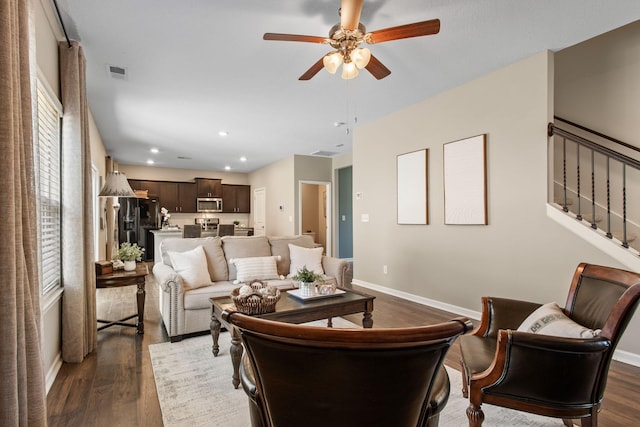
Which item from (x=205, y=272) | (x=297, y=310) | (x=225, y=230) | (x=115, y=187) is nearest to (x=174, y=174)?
(x=225, y=230)

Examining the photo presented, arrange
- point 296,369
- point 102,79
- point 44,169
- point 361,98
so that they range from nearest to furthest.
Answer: point 296,369
point 44,169
point 102,79
point 361,98

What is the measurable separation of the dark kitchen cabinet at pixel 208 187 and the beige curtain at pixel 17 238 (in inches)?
347

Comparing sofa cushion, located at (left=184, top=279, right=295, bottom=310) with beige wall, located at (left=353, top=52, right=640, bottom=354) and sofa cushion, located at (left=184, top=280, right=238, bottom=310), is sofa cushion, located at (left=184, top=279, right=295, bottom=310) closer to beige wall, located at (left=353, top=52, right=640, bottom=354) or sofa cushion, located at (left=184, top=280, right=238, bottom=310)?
sofa cushion, located at (left=184, top=280, right=238, bottom=310)

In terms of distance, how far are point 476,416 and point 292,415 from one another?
109cm

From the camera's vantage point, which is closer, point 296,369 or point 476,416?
point 296,369

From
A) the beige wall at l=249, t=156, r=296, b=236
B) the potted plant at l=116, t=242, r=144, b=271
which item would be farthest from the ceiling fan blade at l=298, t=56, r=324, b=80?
the beige wall at l=249, t=156, r=296, b=236

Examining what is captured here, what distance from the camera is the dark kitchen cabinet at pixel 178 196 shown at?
9445 mm

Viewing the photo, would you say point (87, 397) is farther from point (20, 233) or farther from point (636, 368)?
point (636, 368)

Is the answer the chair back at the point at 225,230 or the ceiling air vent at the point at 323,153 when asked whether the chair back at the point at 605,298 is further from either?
the chair back at the point at 225,230

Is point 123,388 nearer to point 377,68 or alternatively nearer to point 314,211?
point 377,68

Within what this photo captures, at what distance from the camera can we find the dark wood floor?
190cm

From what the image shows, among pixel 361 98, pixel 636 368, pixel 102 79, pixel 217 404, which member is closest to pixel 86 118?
pixel 102 79

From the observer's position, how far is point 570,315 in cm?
185

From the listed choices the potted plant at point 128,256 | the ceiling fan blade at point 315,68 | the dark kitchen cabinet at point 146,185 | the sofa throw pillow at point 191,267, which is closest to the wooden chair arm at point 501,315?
the ceiling fan blade at point 315,68
